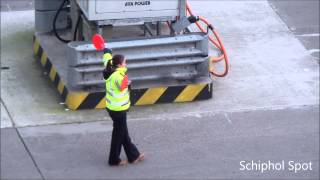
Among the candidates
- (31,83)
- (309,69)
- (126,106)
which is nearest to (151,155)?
(126,106)

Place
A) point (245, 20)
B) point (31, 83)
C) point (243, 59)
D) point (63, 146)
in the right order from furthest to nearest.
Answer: point (245, 20), point (243, 59), point (31, 83), point (63, 146)

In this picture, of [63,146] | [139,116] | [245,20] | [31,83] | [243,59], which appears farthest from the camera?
[245,20]

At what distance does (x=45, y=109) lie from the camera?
474 inches

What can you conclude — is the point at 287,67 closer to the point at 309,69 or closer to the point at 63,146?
the point at 309,69

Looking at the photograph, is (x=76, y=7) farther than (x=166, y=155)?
Yes

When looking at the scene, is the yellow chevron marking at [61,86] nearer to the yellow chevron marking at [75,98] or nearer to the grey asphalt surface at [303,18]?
the yellow chevron marking at [75,98]

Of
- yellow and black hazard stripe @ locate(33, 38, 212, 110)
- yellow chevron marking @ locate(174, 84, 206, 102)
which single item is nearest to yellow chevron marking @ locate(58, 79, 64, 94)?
yellow and black hazard stripe @ locate(33, 38, 212, 110)

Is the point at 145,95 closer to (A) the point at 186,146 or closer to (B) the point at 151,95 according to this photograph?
(B) the point at 151,95

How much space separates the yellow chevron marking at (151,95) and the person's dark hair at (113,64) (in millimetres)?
1851

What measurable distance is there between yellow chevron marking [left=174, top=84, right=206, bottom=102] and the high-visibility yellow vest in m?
2.15

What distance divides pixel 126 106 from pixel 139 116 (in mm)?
1659

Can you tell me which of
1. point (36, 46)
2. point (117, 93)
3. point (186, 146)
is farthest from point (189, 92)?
point (36, 46)

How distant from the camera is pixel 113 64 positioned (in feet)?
33.7

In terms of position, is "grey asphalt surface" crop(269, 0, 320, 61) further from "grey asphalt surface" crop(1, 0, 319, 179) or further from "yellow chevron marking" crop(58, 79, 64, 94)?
"yellow chevron marking" crop(58, 79, 64, 94)
